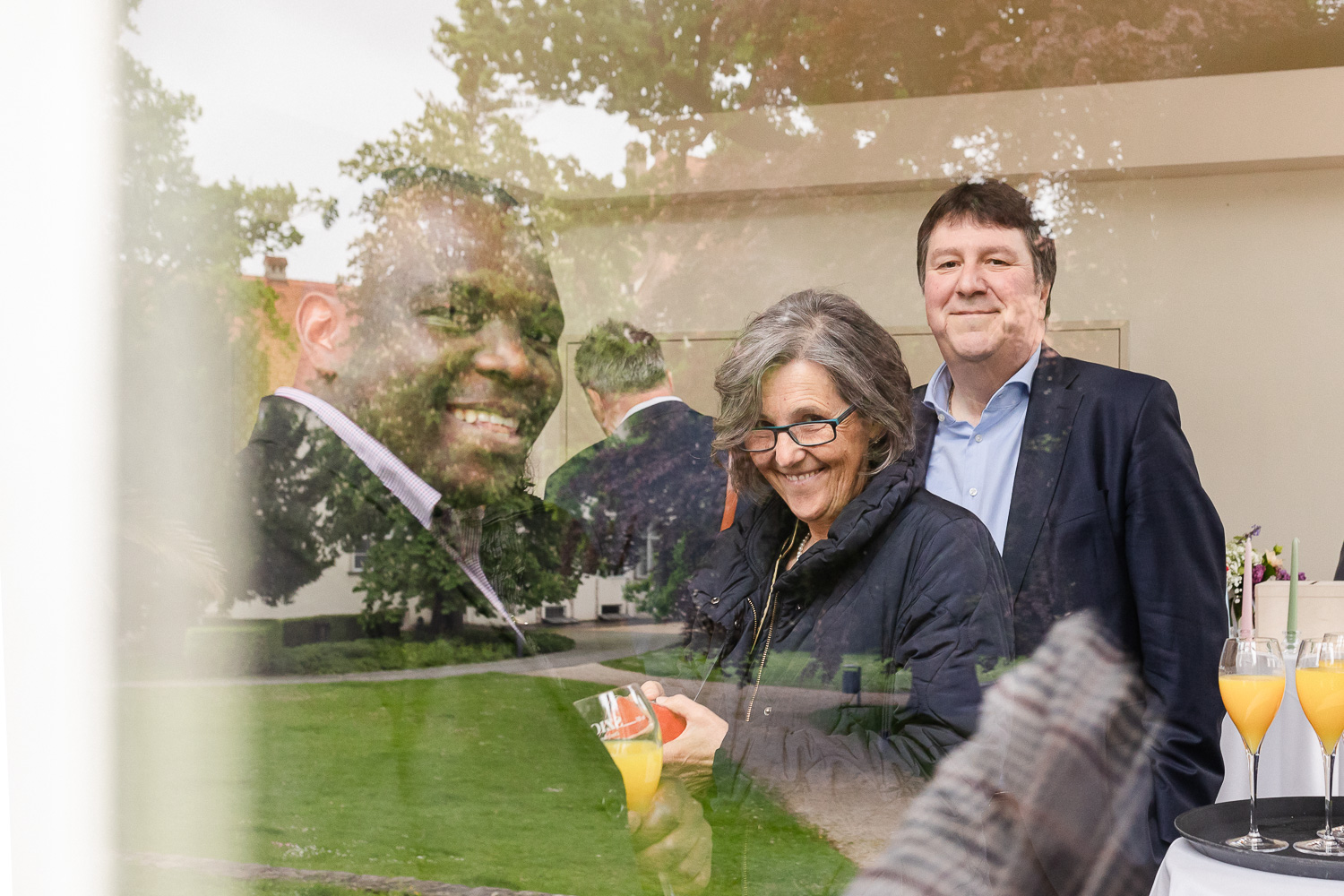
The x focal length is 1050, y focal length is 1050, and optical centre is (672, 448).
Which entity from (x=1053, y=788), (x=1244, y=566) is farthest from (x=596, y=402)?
(x=1244, y=566)

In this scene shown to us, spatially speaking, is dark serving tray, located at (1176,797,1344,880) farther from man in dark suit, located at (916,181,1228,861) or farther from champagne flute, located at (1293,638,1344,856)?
man in dark suit, located at (916,181,1228,861)

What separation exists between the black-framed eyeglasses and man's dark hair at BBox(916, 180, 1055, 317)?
33 cm

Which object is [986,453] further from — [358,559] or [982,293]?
[358,559]

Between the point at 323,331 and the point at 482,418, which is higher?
the point at 323,331

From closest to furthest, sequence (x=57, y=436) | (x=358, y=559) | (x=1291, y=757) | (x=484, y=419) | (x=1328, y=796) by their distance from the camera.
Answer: (x=1328, y=796)
(x=1291, y=757)
(x=484, y=419)
(x=358, y=559)
(x=57, y=436)

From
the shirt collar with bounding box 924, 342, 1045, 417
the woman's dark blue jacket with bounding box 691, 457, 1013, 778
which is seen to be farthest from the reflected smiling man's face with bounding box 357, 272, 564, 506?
the shirt collar with bounding box 924, 342, 1045, 417

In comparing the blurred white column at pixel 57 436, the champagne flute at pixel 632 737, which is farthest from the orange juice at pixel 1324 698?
the blurred white column at pixel 57 436

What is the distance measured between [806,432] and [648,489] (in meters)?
0.42

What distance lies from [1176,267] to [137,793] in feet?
9.37

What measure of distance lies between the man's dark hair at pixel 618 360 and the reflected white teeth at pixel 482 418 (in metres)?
0.21

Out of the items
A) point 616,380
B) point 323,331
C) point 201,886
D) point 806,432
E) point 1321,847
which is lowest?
point 201,886

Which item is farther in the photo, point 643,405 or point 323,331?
point 323,331

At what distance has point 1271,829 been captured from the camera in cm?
138

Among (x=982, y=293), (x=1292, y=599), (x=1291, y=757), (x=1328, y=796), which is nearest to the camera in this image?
(x=1328, y=796)
